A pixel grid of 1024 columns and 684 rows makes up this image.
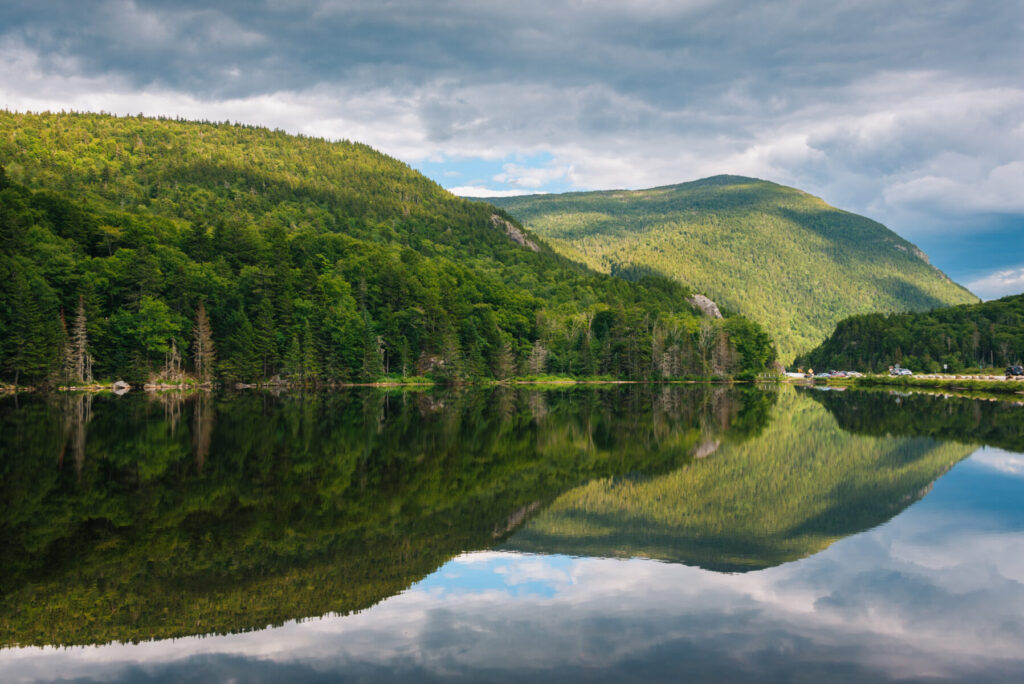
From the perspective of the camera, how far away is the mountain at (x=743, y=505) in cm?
1703

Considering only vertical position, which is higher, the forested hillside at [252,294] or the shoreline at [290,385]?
the forested hillside at [252,294]

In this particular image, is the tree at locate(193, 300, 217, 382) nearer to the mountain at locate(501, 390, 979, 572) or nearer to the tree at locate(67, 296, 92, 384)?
the tree at locate(67, 296, 92, 384)

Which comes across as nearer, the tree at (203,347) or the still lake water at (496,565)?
the still lake water at (496,565)

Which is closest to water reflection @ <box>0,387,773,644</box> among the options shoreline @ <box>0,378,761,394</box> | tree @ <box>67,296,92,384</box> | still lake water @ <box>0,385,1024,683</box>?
still lake water @ <box>0,385,1024,683</box>

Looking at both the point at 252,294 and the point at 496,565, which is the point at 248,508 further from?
the point at 252,294

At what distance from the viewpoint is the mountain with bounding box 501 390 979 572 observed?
1703 cm

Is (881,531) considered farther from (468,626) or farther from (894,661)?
(468,626)

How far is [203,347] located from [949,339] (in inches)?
6465

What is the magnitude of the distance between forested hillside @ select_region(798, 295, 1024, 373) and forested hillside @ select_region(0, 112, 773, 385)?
36852 mm

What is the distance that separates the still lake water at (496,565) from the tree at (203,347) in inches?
2606

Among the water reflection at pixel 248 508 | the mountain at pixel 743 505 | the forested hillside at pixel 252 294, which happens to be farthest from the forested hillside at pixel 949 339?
the water reflection at pixel 248 508

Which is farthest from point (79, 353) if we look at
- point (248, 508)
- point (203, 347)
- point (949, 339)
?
point (949, 339)

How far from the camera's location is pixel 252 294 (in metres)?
109

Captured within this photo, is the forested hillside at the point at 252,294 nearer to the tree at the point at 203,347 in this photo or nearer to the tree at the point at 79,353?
the tree at the point at 79,353
